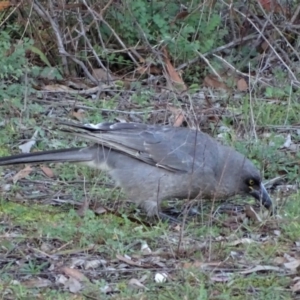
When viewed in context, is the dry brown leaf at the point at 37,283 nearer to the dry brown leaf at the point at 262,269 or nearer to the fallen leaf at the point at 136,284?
the fallen leaf at the point at 136,284

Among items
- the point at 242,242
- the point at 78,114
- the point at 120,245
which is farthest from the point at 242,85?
the point at 120,245

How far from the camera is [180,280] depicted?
5.42 m

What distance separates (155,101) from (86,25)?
52.0 inches

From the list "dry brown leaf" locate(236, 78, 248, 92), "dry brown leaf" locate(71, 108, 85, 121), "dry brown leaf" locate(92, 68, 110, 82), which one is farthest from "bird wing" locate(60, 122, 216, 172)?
"dry brown leaf" locate(92, 68, 110, 82)

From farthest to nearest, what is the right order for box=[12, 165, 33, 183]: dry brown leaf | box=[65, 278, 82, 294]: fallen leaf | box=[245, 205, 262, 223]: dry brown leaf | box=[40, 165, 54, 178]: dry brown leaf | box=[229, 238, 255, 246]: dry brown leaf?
box=[40, 165, 54, 178]: dry brown leaf, box=[12, 165, 33, 183]: dry brown leaf, box=[245, 205, 262, 223]: dry brown leaf, box=[229, 238, 255, 246]: dry brown leaf, box=[65, 278, 82, 294]: fallen leaf

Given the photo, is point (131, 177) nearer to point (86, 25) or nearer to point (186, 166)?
point (186, 166)

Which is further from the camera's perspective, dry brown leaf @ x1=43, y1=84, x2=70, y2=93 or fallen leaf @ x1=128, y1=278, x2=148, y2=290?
dry brown leaf @ x1=43, y1=84, x2=70, y2=93

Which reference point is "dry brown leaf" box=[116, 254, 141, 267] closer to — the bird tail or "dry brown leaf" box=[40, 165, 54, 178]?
the bird tail

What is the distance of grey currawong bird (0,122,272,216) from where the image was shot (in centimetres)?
680

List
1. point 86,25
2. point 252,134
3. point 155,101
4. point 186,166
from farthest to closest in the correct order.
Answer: point 86,25 < point 155,101 < point 252,134 < point 186,166

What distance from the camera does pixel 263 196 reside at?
271 inches

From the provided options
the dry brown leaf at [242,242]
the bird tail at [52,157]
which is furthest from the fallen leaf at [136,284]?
the bird tail at [52,157]

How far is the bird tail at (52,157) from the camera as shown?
691 cm

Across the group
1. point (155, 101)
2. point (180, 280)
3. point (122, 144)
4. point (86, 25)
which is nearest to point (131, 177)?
point (122, 144)
